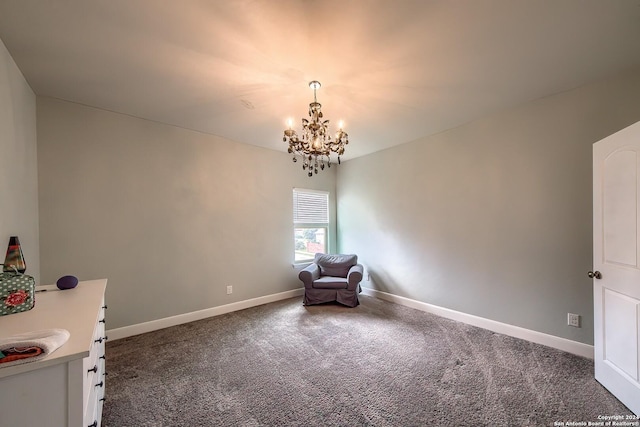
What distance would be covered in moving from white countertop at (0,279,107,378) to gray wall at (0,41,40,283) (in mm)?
609

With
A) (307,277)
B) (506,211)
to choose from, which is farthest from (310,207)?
(506,211)

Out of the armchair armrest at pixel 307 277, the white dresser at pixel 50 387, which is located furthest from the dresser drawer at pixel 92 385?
the armchair armrest at pixel 307 277

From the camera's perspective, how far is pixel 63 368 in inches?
35.3

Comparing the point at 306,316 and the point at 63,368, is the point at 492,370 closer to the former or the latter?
the point at 306,316

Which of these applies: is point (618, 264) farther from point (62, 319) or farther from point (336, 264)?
point (62, 319)

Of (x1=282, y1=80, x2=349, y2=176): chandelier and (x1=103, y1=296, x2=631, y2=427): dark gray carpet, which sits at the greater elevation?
(x1=282, y1=80, x2=349, y2=176): chandelier

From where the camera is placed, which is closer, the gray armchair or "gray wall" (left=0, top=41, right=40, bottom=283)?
"gray wall" (left=0, top=41, right=40, bottom=283)

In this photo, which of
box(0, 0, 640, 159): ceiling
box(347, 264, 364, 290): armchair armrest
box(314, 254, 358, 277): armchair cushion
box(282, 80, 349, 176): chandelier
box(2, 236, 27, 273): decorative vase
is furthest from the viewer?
box(314, 254, 358, 277): armchair cushion

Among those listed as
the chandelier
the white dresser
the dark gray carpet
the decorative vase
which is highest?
the chandelier

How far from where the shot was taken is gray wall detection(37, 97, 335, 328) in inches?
102

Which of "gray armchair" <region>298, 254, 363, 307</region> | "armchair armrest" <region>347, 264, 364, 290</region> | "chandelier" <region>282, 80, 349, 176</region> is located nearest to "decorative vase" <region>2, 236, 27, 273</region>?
"chandelier" <region>282, 80, 349, 176</region>

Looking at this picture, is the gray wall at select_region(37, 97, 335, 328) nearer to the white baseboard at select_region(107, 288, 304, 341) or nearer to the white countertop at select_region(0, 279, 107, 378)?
the white baseboard at select_region(107, 288, 304, 341)

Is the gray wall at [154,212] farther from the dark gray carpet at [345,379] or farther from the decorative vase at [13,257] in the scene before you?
the decorative vase at [13,257]

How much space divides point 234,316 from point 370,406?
2.32 meters
